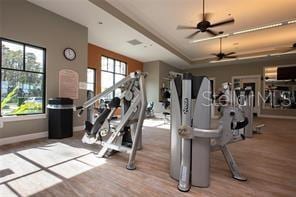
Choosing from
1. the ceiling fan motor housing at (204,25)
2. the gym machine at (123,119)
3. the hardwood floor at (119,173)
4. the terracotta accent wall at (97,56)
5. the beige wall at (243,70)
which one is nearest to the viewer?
the hardwood floor at (119,173)

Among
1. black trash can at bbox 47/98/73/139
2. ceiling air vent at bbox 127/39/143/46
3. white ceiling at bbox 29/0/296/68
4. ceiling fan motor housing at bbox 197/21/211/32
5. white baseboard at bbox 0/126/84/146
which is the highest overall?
white ceiling at bbox 29/0/296/68

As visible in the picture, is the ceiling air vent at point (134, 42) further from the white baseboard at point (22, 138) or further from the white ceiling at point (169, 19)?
the white baseboard at point (22, 138)

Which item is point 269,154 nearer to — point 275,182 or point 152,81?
point 275,182

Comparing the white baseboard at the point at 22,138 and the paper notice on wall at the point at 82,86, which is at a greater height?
the paper notice on wall at the point at 82,86

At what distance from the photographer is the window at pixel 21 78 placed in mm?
3748

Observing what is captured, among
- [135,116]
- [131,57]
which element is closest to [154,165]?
[135,116]

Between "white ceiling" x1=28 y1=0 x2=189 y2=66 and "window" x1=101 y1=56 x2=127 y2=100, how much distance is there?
547mm

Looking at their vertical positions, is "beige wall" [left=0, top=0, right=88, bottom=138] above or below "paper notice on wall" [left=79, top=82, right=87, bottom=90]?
above

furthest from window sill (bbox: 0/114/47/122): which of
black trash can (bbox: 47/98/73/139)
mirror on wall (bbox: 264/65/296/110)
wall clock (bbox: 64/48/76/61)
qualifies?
mirror on wall (bbox: 264/65/296/110)

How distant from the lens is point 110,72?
7922 millimetres

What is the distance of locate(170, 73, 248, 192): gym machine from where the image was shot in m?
2.01

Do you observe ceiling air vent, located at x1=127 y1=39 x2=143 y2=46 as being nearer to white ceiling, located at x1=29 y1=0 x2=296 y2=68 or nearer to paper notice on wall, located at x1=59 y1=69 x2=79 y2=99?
white ceiling, located at x1=29 y1=0 x2=296 y2=68

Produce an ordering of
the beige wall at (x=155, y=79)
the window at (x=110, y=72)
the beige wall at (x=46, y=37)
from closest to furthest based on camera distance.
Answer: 1. the beige wall at (x=46, y=37)
2. the window at (x=110, y=72)
3. the beige wall at (x=155, y=79)

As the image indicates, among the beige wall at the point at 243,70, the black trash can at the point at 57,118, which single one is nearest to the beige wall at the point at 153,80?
the beige wall at the point at 243,70
